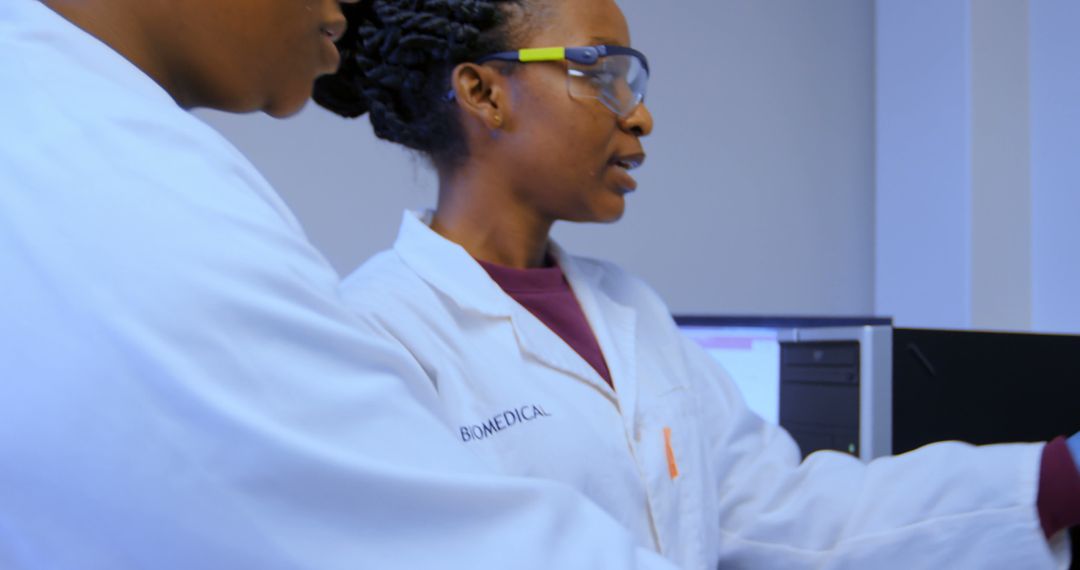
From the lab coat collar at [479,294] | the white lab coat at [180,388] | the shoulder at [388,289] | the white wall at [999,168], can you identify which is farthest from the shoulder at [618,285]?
the white wall at [999,168]

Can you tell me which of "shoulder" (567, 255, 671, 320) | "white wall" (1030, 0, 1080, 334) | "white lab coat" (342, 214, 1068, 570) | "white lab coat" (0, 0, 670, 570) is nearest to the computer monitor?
"white lab coat" (342, 214, 1068, 570)

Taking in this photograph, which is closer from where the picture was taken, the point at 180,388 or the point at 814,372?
the point at 180,388

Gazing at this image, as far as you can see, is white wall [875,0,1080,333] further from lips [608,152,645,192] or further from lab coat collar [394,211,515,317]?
lab coat collar [394,211,515,317]

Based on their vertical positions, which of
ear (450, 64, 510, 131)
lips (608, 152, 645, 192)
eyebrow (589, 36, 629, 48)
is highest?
eyebrow (589, 36, 629, 48)

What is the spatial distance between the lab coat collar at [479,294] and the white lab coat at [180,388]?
449 mm

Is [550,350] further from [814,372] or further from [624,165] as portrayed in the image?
[814,372]

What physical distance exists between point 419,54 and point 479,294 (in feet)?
0.98

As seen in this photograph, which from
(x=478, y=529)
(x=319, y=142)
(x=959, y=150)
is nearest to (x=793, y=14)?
(x=959, y=150)

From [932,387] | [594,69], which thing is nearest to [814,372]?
[932,387]

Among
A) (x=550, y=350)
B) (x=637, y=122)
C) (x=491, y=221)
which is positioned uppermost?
(x=637, y=122)

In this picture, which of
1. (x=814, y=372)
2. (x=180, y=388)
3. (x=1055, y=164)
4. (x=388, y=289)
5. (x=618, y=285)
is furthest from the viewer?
(x=1055, y=164)

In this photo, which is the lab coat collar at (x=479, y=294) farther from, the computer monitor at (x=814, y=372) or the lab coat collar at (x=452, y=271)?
the computer monitor at (x=814, y=372)

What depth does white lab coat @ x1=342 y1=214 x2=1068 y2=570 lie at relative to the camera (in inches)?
31.5

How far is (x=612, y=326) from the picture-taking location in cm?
100
